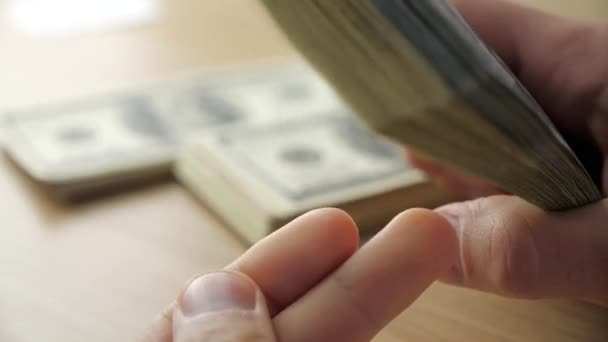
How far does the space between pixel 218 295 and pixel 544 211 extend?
102 mm

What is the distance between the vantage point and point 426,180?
367 mm

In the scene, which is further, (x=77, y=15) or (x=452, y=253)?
(x=77, y=15)

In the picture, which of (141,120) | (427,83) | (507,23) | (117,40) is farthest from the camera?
(117,40)

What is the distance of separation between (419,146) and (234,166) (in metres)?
0.18

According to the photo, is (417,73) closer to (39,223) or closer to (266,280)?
(266,280)

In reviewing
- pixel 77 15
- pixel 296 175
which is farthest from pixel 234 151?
pixel 77 15

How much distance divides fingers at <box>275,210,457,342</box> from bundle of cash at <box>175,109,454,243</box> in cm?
11

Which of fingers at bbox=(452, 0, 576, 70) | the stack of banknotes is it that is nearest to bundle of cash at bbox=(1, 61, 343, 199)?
the stack of banknotes

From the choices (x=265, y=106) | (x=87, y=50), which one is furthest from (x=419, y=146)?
(x=87, y=50)

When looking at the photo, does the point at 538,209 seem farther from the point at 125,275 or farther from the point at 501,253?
the point at 125,275

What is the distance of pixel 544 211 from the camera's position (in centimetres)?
26

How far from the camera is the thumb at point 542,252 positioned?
0.25m

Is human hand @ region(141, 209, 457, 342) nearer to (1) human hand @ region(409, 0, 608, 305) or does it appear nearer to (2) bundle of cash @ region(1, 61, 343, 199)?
(1) human hand @ region(409, 0, 608, 305)

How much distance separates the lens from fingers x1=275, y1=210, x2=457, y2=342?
0.22 metres
